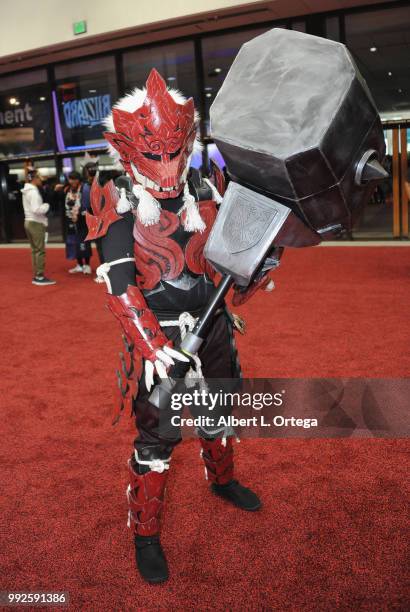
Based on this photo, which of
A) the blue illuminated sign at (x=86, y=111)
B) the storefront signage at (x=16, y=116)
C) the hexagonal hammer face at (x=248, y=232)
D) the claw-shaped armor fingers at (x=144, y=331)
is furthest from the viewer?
the storefront signage at (x=16, y=116)

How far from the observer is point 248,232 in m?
1.21

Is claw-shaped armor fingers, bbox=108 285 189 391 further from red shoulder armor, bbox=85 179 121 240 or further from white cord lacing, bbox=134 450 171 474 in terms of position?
white cord lacing, bbox=134 450 171 474

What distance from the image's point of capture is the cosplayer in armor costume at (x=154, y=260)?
156 cm

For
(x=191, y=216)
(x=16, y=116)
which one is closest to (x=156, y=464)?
(x=191, y=216)

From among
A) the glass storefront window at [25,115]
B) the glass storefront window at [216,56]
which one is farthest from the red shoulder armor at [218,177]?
the glass storefront window at [25,115]

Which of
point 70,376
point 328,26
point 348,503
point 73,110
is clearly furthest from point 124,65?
point 348,503

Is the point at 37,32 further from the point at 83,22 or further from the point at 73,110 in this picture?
the point at 73,110

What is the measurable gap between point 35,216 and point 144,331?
5384 mm

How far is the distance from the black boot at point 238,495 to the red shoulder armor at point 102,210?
113 cm

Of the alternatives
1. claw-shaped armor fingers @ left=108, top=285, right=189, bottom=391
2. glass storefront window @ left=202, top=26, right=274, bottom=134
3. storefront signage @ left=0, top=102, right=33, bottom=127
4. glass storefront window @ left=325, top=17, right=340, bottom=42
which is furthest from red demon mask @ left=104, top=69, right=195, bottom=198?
storefront signage @ left=0, top=102, right=33, bottom=127

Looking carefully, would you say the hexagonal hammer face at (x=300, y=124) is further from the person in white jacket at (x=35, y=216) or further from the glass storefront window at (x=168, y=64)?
the glass storefront window at (x=168, y=64)

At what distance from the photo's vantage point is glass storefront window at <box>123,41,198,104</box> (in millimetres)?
9586

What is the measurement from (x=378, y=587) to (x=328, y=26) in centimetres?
864

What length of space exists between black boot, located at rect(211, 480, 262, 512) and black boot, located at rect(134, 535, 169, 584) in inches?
15.8
